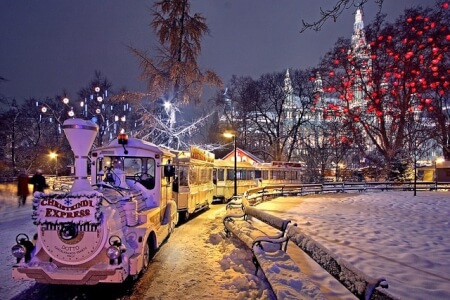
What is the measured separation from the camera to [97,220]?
6137mm

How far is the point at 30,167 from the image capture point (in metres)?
40.3

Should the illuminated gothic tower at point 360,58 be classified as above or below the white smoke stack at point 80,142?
above

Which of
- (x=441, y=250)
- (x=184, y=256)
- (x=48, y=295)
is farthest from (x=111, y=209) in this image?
(x=441, y=250)

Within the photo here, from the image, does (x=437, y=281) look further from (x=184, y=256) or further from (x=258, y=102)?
(x=258, y=102)

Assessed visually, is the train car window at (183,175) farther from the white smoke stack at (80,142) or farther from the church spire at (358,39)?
the church spire at (358,39)

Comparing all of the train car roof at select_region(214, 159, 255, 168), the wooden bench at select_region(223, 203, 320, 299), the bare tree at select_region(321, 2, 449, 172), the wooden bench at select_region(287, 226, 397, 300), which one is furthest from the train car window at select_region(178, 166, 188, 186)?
the bare tree at select_region(321, 2, 449, 172)

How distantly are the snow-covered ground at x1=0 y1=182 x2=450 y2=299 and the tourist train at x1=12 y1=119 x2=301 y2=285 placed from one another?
0.67m

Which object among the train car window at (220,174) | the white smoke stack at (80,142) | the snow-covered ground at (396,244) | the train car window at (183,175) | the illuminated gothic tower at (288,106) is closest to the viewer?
the snow-covered ground at (396,244)

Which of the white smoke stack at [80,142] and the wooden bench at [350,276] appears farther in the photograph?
the white smoke stack at [80,142]

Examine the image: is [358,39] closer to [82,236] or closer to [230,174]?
[230,174]

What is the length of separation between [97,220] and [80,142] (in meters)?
1.59

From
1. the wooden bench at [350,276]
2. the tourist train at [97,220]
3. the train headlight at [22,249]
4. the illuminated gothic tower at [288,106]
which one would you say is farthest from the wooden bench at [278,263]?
the illuminated gothic tower at [288,106]

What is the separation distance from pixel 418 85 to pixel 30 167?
128 ft

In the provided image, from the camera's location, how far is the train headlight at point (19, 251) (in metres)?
6.09
